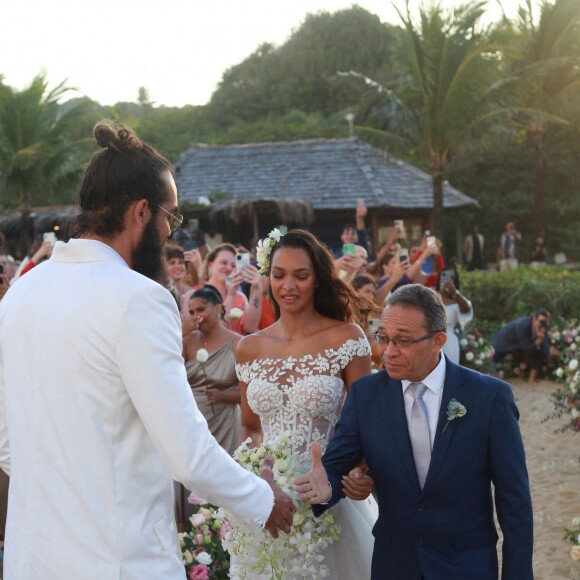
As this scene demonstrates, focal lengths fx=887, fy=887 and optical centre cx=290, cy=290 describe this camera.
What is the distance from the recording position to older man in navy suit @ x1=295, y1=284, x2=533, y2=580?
10.8ft

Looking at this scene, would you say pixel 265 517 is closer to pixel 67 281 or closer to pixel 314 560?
pixel 67 281

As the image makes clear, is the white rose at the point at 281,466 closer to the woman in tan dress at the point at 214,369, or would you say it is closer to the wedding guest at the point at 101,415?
the wedding guest at the point at 101,415

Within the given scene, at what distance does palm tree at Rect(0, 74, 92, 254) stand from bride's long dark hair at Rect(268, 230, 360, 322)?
2253 centimetres

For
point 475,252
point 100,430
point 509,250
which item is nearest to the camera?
point 100,430

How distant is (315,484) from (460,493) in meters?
0.57

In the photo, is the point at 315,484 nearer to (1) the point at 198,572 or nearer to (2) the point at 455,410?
(2) the point at 455,410

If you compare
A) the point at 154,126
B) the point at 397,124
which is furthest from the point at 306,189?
the point at 154,126

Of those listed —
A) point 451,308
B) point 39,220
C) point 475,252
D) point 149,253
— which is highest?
point 149,253

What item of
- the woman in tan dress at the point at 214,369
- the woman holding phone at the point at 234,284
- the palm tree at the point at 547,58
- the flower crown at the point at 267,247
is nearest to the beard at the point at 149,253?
the flower crown at the point at 267,247

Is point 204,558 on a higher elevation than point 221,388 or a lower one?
lower

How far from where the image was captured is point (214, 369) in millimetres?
6551

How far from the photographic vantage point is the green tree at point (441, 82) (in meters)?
20.8

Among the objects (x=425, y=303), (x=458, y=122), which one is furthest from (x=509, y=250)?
(x=425, y=303)

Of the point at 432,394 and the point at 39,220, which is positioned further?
the point at 39,220
